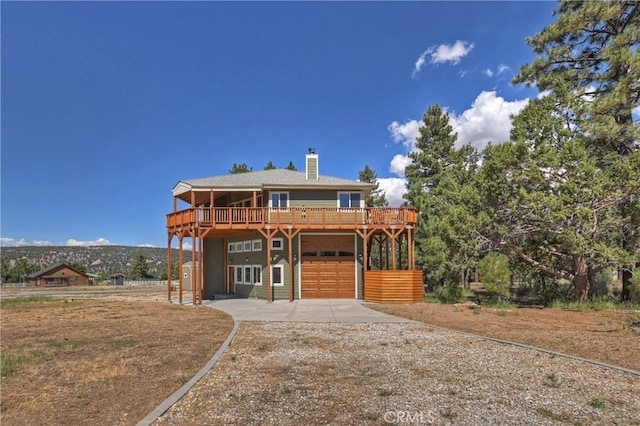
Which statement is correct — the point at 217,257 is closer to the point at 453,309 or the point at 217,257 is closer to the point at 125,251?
the point at 453,309

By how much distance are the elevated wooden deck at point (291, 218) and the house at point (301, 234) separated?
0.16 feet

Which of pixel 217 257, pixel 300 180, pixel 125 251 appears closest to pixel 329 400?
pixel 300 180

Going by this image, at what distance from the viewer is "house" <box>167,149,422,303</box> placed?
61.2 ft

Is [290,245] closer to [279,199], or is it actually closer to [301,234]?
[301,234]

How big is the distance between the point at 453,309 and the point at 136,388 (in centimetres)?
1277

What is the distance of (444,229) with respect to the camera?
18.3 m

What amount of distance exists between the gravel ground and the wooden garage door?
11.3 metres

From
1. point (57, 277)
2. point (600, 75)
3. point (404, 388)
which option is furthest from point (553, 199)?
point (57, 277)

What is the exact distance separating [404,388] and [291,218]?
1408cm

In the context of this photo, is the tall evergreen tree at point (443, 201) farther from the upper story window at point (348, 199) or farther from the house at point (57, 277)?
the house at point (57, 277)

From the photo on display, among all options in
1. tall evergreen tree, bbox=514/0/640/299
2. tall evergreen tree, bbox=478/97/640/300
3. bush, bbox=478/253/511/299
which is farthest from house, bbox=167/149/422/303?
tall evergreen tree, bbox=514/0/640/299

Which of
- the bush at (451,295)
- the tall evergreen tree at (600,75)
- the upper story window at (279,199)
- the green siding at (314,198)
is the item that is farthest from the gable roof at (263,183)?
the tall evergreen tree at (600,75)

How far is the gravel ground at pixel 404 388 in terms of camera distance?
462 centimetres

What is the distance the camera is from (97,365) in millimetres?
7090
